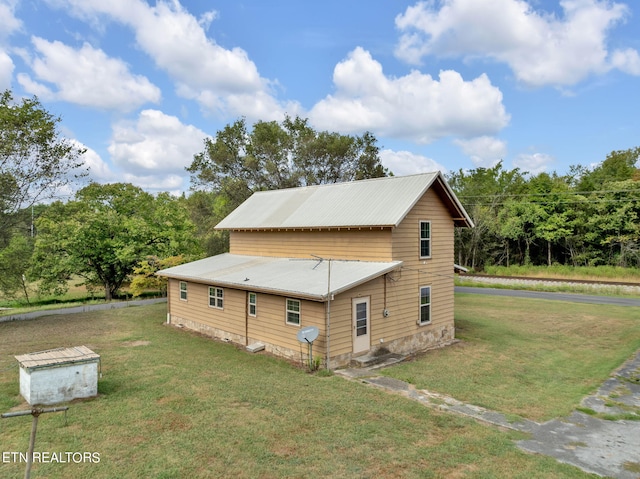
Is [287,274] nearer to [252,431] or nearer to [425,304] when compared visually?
[425,304]

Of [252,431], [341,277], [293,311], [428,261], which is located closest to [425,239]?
[428,261]

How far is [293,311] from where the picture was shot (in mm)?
13289

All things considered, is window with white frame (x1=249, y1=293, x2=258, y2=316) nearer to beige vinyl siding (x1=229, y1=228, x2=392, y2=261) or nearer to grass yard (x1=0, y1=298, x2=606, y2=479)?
grass yard (x1=0, y1=298, x2=606, y2=479)

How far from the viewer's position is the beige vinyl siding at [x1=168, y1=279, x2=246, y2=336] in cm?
1552

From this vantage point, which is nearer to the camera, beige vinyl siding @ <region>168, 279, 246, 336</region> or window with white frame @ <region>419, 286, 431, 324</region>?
beige vinyl siding @ <region>168, 279, 246, 336</region>

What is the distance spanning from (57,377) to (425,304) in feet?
40.8

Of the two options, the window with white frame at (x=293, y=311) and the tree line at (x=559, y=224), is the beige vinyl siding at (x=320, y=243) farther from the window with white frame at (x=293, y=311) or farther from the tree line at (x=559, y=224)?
the tree line at (x=559, y=224)

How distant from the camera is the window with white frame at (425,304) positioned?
1603cm

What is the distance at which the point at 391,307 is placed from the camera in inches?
572

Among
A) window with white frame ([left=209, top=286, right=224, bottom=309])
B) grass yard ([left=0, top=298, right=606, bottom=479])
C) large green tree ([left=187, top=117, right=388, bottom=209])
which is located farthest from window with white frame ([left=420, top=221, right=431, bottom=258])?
large green tree ([left=187, top=117, right=388, bottom=209])

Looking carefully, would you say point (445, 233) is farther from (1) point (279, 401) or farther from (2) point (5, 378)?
(2) point (5, 378)

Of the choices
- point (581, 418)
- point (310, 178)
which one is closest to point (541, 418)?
point (581, 418)

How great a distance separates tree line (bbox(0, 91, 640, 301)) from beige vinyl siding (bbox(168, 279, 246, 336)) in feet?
26.8

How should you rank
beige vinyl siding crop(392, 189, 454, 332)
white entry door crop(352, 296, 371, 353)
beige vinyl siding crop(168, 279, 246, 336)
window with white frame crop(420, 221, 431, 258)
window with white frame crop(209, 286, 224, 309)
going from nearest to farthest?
white entry door crop(352, 296, 371, 353) → beige vinyl siding crop(392, 189, 454, 332) → beige vinyl siding crop(168, 279, 246, 336) → window with white frame crop(420, 221, 431, 258) → window with white frame crop(209, 286, 224, 309)
